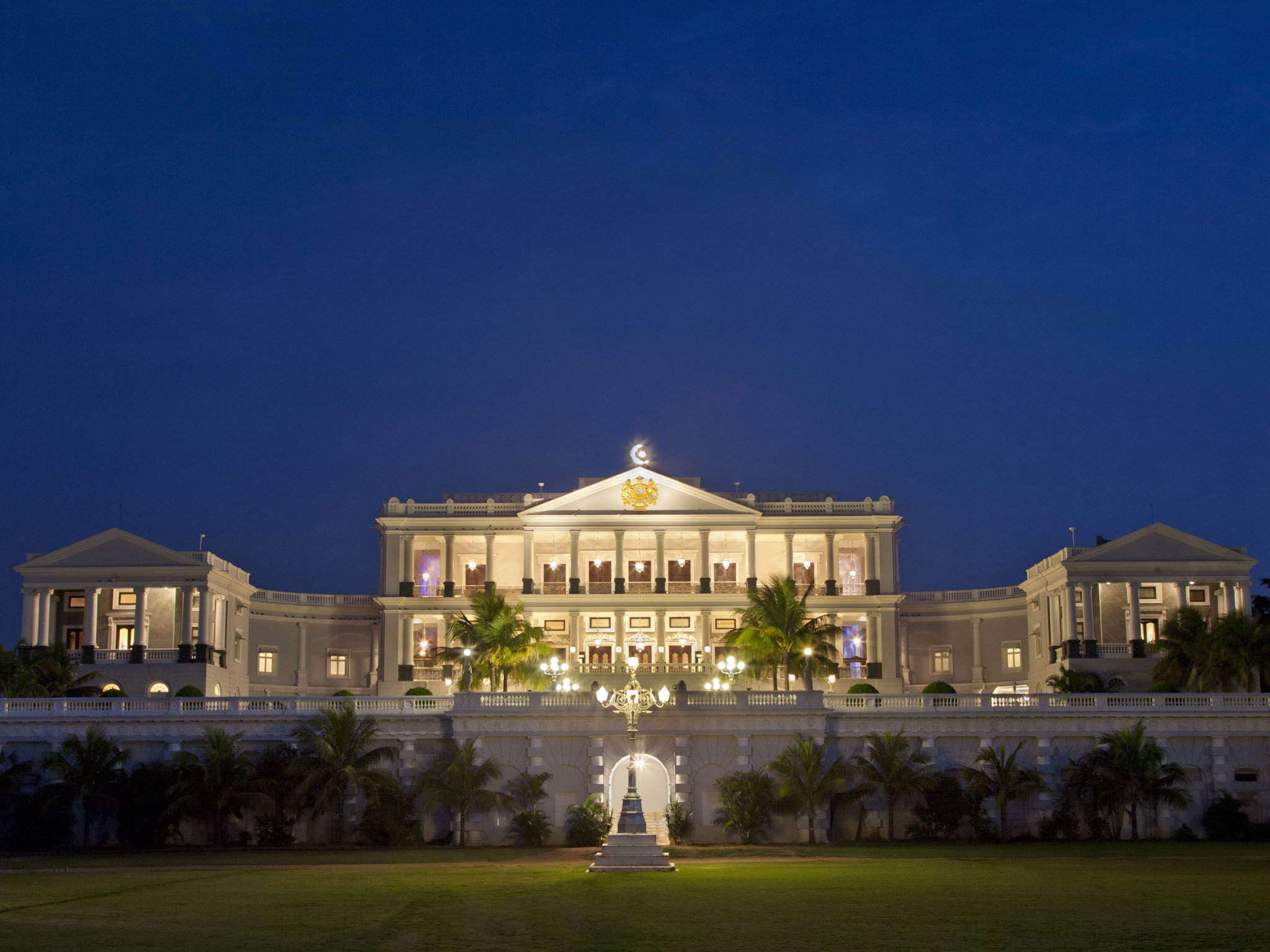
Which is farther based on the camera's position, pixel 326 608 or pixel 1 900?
pixel 326 608

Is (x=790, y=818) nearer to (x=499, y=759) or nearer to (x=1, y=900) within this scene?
(x=499, y=759)

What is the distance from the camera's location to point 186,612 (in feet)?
256

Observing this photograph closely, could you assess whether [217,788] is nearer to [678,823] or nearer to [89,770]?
[89,770]

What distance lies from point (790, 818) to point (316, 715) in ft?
57.5

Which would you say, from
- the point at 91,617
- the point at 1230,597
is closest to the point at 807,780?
the point at 1230,597

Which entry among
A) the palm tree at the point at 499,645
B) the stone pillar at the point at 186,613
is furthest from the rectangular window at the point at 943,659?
the stone pillar at the point at 186,613

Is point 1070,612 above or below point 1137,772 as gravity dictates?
above

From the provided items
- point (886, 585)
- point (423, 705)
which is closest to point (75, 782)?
point (423, 705)

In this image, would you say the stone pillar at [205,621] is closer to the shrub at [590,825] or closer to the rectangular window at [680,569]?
the rectangular window at [680,569]

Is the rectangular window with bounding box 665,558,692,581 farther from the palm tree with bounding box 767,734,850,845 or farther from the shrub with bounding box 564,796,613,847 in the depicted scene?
the shrub with bounding box 564,796,613,847

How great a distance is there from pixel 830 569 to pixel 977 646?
1094cm

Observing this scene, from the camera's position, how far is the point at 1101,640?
3196 inches

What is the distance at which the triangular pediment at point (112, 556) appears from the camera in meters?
78.1

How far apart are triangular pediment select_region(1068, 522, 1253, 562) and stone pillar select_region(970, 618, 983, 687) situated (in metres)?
11.1
